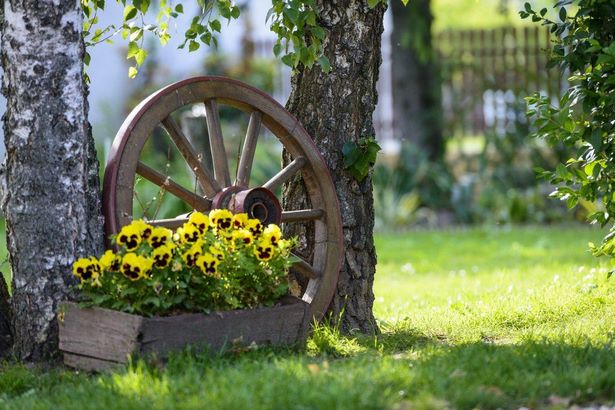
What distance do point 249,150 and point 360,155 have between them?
1.89ft

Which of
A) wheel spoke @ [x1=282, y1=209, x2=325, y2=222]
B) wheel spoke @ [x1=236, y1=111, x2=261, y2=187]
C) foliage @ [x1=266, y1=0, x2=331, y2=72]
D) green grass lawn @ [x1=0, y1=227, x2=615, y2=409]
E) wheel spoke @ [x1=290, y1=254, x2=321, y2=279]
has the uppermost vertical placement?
foliage @ [x1=266, y1=0, x2=331, y2=72]

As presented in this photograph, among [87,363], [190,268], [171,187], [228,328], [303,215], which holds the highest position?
[171,187]

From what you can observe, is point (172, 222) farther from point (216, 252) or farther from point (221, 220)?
point (216, 252)

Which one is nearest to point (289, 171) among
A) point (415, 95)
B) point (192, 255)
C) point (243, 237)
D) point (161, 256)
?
point (243, 237)

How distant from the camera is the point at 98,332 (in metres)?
3.97

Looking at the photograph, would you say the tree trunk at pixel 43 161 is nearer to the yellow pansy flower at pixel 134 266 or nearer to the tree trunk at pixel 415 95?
the yellow pansy flower at pixel 134 266

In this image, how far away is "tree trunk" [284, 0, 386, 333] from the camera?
16.4 feet

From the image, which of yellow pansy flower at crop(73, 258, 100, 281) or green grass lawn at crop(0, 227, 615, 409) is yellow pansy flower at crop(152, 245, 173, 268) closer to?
yellow pansy flower at crop(73, 258, 100, 281)

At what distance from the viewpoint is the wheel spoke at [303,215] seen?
16.0 ft

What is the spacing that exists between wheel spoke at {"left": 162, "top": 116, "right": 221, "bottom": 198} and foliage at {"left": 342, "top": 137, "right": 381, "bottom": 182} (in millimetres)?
732

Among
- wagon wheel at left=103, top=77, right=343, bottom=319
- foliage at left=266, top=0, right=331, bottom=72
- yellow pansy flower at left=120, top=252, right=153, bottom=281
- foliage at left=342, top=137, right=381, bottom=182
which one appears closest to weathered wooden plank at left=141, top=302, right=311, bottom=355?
yellow pansy flower at left=120, top=252, right=153, bottom=281

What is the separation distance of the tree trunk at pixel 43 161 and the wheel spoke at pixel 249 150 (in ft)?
2.75

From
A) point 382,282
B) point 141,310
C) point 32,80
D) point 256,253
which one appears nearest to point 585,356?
point 256,253

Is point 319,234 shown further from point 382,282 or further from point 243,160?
point 382,282
